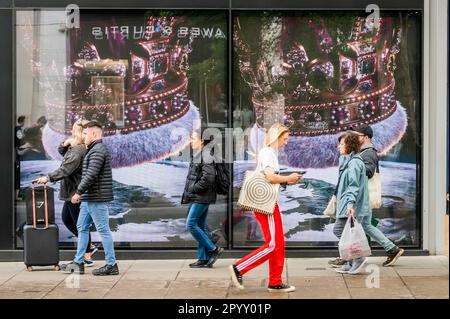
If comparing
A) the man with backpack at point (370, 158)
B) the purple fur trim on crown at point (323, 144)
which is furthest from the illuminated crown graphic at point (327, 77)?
the man with backpack at point (370, 158)

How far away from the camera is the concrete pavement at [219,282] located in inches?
365

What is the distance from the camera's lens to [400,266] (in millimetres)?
11008

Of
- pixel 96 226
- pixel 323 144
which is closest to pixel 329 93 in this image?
pixel 323 144

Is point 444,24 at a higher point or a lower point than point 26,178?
higher

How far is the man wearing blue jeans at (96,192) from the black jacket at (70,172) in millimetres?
447

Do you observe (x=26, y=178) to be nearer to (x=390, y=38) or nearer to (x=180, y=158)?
(x=180, y=158)

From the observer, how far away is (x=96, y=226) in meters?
10.3

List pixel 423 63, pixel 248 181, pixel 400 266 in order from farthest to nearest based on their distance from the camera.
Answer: pixel 423 63
pixel 400 266
pixel 248 181

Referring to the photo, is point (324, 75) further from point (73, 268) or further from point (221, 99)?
point (73, 268)

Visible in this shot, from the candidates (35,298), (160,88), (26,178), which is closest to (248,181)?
(35,298)

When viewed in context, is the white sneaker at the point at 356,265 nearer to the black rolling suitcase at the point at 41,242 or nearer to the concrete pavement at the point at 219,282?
the concrete pavement at the point at 219,282

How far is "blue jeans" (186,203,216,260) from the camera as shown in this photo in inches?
423

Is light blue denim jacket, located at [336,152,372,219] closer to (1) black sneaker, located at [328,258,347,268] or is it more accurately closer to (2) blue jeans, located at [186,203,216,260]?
(1) black sneaker, located at [328,258,347,268]

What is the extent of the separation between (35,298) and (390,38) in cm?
586
